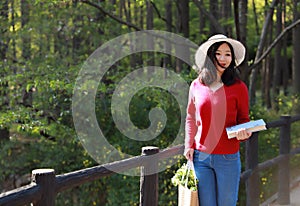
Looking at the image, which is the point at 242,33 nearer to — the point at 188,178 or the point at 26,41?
the point at 26,41

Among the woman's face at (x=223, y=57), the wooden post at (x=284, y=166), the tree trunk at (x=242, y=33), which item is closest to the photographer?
the woman's face at (x=223, y=57)

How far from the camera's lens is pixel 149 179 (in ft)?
13.3

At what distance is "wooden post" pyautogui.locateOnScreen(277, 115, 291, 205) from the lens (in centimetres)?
643

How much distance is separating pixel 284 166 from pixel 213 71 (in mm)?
3484

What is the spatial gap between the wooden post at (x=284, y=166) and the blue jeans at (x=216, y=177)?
2990 millimetres

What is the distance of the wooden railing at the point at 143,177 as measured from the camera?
2.70 m

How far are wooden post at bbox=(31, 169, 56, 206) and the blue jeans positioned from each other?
1.19 meters

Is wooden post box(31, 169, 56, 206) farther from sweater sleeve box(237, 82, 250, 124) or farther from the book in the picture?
sweater sleeve box(237, 82, 250, 124)

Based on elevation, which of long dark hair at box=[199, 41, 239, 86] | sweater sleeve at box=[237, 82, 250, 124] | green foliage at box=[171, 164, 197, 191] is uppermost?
long dark hair at box=[199, 41, 239, 86]

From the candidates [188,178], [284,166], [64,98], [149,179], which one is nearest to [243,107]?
[188,178]

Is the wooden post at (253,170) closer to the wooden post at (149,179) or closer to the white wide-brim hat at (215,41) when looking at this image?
the wooden post at (149,179)

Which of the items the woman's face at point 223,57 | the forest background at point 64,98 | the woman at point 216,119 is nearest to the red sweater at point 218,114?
the woman at point 216,119

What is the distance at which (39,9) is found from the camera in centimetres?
970

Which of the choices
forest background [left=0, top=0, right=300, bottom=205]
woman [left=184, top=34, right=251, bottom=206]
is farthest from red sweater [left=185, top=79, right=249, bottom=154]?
forest background [left=0, top=0, right=300, bottom=205]
